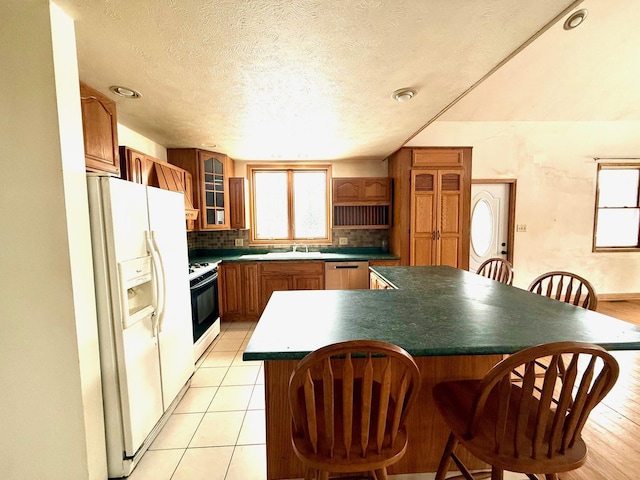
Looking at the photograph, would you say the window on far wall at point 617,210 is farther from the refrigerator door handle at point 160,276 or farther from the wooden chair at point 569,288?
the refrigerator door handle at point 160,276

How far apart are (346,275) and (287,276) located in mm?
828

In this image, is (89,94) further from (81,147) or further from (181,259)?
(181,259)

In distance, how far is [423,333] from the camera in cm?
112

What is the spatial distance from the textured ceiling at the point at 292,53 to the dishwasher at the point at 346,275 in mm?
1874

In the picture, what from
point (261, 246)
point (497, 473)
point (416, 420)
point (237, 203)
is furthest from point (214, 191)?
point (497, 473)

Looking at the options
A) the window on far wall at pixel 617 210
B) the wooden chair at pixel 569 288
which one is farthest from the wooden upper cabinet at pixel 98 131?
the window on far wall at pixel 617 210

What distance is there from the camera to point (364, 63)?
1601mm

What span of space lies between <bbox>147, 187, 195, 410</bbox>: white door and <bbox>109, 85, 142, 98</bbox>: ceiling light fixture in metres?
0.78

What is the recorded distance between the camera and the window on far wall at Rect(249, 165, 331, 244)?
421 cm

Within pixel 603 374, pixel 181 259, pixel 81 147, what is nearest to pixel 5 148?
pixel 81 147

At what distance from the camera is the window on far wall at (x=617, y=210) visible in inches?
165

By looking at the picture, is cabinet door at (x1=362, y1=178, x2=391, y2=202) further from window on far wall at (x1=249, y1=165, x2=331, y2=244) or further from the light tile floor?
the light tile floor

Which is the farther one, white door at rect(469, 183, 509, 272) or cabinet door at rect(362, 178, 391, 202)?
white door at rect(469, 183, 509, 272)

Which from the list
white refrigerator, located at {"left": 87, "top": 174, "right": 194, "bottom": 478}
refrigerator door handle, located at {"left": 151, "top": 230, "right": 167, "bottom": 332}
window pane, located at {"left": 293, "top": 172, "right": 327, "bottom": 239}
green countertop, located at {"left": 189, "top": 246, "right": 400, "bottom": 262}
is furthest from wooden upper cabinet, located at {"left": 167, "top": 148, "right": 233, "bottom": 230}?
refrigerator door handle, located at {"left": 151, "top": 230, "right": 167, "bottom": 332}
